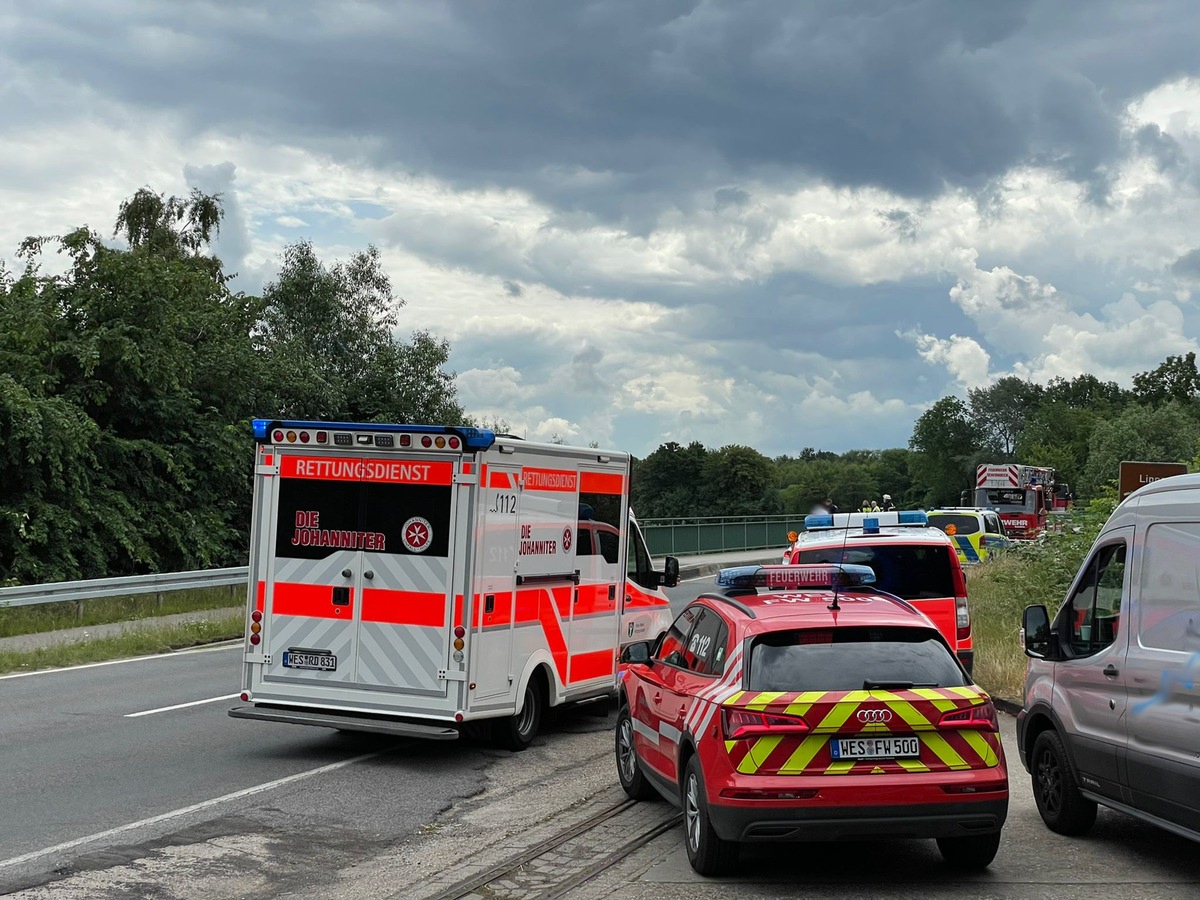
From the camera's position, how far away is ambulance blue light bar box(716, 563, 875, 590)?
8391 mm

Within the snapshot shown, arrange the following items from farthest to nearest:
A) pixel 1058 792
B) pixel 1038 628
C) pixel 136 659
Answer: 1. pixel 136 659
2. pixel 1038 628
3. pixel 1058 792

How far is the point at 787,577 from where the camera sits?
8539mm

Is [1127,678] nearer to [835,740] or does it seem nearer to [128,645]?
[835,740]

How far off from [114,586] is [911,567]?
15.6 m

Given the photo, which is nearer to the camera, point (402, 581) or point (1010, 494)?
point (402, 581)

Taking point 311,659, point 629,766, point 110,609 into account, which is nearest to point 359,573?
point 311,659

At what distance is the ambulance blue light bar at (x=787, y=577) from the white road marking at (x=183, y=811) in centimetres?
373

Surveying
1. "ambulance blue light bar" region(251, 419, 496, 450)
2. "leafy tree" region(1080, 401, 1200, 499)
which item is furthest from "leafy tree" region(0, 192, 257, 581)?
"leafy tree" region(1080, 401, 1200, 499)

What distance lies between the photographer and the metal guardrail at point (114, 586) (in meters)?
21.2

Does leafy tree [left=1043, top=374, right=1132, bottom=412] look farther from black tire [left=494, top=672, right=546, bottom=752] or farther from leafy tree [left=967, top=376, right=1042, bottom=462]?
black tire [left=494, top=672, right=546, bottom=752]

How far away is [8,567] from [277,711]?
675 inches

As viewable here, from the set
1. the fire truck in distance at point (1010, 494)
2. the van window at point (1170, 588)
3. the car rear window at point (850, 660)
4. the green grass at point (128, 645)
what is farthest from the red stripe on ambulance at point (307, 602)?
the fire truck in distance at point (1010, 494)

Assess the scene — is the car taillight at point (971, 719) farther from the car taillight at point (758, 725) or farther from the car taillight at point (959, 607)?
the car taillight at point (959, 607)

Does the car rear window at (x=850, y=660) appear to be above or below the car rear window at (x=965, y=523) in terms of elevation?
below
